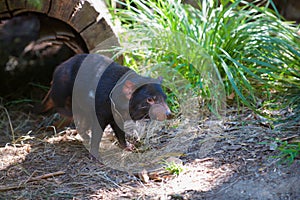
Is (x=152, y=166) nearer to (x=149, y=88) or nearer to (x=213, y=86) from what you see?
(x=149, y=88)

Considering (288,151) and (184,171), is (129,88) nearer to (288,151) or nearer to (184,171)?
(184,171)


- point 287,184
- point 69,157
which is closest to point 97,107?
point 69,157

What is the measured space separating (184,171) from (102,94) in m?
0.89

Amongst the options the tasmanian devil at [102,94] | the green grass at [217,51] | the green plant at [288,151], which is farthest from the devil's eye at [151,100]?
the green plant at [288,151]

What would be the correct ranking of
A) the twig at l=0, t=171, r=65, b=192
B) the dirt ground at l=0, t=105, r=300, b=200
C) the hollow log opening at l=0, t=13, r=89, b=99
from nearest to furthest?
the dirt ground at l=0, t=105, r=300, b=200 → the twig at l=0, t=171, r=65, b=192 → the hollow log opening at l=0, t=13, r=89, b=99

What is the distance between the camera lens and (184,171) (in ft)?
9.91

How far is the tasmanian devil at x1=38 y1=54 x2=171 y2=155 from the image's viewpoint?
3293 millimetres

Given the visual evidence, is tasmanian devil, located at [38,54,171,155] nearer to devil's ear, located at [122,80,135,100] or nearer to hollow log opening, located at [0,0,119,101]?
devil's ear, located at [122,80,135,100]

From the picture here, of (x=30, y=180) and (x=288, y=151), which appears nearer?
(x=288, y=151)

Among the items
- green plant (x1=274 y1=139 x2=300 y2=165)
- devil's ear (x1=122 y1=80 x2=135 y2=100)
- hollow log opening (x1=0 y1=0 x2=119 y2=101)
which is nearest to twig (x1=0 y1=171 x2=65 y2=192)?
devil's ear (x1=122 y1=80 x2=135 y2=100)

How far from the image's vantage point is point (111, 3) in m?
4.56

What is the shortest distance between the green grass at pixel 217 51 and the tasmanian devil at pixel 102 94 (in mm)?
572

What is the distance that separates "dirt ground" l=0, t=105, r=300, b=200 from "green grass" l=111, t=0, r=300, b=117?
0.32 m

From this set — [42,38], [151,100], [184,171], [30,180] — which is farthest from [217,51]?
[30,180]
